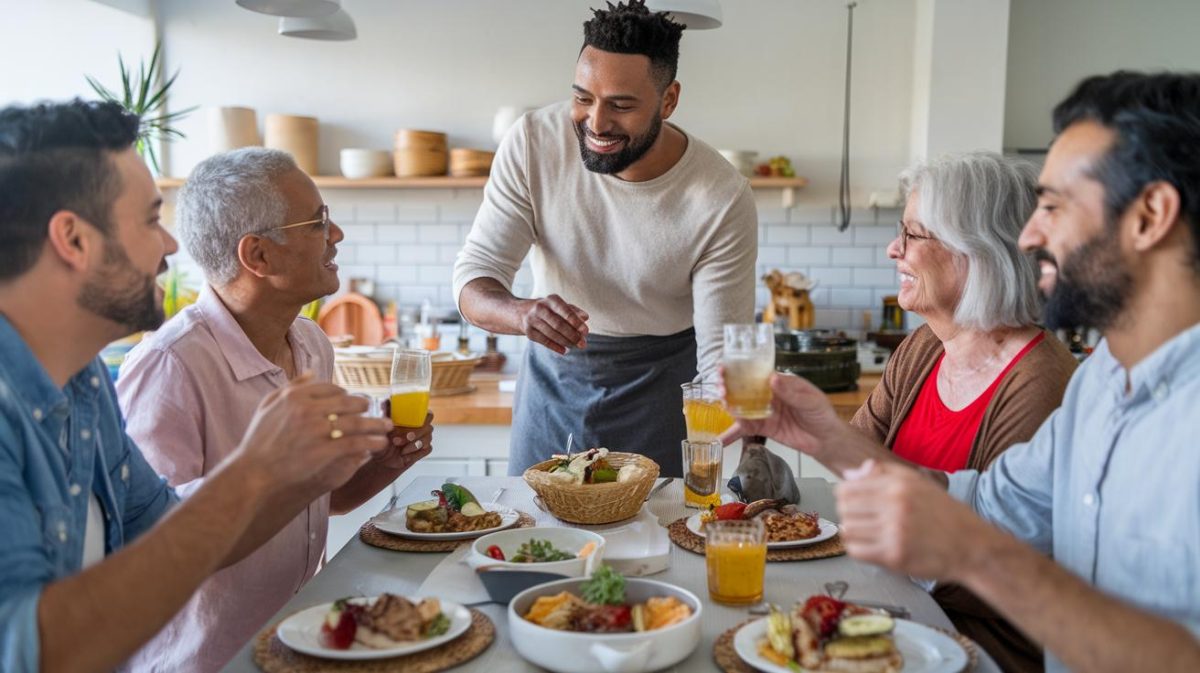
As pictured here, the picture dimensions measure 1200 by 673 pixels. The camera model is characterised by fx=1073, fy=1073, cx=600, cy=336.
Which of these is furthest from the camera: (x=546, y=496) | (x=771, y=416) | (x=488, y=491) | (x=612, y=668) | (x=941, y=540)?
(x=488, y=491)

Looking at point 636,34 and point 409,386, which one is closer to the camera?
point 409,386

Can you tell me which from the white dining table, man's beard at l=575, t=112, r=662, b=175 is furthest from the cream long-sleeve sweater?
the white dining table

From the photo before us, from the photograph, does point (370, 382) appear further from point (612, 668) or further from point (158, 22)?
point (612, 668)

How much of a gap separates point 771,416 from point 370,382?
2568 mm

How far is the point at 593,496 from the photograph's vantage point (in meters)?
2.11

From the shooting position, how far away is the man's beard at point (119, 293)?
1506 mm

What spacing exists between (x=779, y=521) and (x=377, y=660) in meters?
0.91

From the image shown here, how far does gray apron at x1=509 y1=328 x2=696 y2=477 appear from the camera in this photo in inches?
132

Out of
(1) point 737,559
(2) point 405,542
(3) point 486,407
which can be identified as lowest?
(3) point 486,407

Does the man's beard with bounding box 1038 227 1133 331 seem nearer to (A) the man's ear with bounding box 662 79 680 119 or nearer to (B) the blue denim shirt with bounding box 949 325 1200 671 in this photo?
(B) the blue denim shirt with bounding box 949 325 1200 671

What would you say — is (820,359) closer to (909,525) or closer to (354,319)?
(354,319)

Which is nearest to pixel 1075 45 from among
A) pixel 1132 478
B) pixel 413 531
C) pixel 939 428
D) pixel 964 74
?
pixel 964 74

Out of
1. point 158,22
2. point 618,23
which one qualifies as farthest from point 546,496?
point 158,22

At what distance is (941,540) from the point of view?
4.29ft
